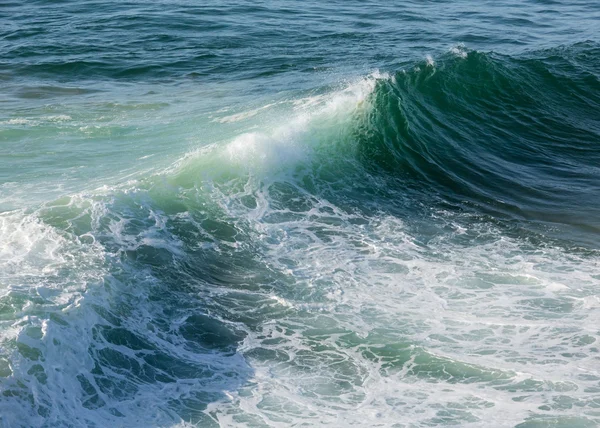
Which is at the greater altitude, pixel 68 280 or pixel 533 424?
pixel 68 280

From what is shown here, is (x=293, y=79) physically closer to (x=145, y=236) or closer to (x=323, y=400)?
(x=145, y=236)

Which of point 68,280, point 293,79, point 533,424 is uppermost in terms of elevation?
point 293,79

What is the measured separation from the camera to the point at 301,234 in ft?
35.2

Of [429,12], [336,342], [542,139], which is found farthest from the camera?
[429,12]

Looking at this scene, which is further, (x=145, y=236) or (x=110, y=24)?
(x=110, y=24)

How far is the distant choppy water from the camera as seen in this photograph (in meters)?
7.47

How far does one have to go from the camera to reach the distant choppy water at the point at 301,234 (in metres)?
7.47

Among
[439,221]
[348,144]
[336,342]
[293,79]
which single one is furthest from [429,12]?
[336,342]

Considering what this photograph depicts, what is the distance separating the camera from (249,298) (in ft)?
29.9

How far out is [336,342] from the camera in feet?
27.2

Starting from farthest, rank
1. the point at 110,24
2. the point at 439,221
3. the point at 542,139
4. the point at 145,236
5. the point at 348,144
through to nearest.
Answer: the point at 110,24, the point at 542,139, the point at 348,144, the point at 439,221, the point at 145,236

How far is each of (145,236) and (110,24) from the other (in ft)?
47.4

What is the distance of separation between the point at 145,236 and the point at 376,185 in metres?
4.20

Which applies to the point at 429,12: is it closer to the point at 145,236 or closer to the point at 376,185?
the point at 376,185
